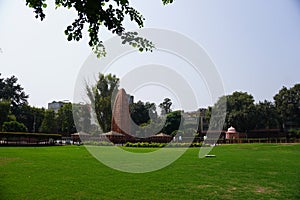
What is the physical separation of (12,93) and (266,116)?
47.9 meters

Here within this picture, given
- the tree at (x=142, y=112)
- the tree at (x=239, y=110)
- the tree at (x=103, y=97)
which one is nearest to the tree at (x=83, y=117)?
the tree at (x=103, y=97)

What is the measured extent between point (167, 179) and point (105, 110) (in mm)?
36962

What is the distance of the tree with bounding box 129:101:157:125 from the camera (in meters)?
60.4

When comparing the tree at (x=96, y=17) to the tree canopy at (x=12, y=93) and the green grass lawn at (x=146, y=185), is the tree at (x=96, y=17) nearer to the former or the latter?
the green grass lawn at (x=146, y=185)

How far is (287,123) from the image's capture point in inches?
2207

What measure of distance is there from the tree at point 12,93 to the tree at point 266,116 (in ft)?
149

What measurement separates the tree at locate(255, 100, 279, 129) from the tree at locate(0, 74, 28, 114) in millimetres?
45531

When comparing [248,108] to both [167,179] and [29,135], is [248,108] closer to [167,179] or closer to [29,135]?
[29,135]

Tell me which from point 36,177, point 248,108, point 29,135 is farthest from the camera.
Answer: point 248,108

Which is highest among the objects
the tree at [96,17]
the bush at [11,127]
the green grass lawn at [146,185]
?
the tree at [96,17]

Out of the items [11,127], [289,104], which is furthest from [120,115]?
[289,104]

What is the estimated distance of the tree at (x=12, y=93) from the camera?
56656 mm

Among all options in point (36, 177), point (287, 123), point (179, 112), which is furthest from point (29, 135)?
point (287, 123)

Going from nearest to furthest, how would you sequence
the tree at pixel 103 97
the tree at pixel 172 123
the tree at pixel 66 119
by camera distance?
1. the tree at pixel 103 97
2. the tree at pixel 66 119
3. the tree at pixel 172 123
